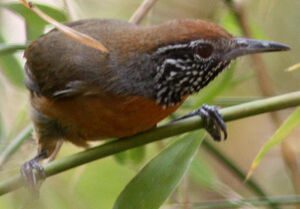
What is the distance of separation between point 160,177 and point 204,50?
0.56 m

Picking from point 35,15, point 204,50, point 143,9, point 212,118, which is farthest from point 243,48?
point 35,15

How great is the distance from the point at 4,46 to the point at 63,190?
842 mm

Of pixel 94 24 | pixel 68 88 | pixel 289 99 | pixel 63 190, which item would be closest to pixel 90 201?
pixel 63 190

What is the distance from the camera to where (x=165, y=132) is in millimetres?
2057

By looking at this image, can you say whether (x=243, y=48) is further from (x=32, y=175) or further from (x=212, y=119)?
(x=32, y=175)

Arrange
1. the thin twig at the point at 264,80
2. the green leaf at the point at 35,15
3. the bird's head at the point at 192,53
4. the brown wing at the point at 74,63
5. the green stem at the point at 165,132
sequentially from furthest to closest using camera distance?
the thin twig at the point at 264,80, the green leaf at the point at 35,15, the brown wing at the point at 74,63, the bird's head at the point at 192,53, the green stem at the point at 165,132

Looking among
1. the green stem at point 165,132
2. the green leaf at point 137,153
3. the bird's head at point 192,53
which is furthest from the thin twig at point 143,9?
the green stem at point 165,132

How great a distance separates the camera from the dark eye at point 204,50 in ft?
7.59

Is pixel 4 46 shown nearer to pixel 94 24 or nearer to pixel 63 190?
pixel 94 24

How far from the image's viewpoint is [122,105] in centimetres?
240

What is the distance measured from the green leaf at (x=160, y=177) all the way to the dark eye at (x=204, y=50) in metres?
0.35

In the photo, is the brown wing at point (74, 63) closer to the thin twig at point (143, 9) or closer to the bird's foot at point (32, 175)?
the thin twig at point (143, 9)

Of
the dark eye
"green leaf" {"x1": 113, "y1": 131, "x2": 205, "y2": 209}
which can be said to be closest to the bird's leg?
"green leaf" {"x1": 113, "y1": 131, "x2": 205, "y2": 209}

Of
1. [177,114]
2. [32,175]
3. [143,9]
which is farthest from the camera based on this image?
[177,114]
